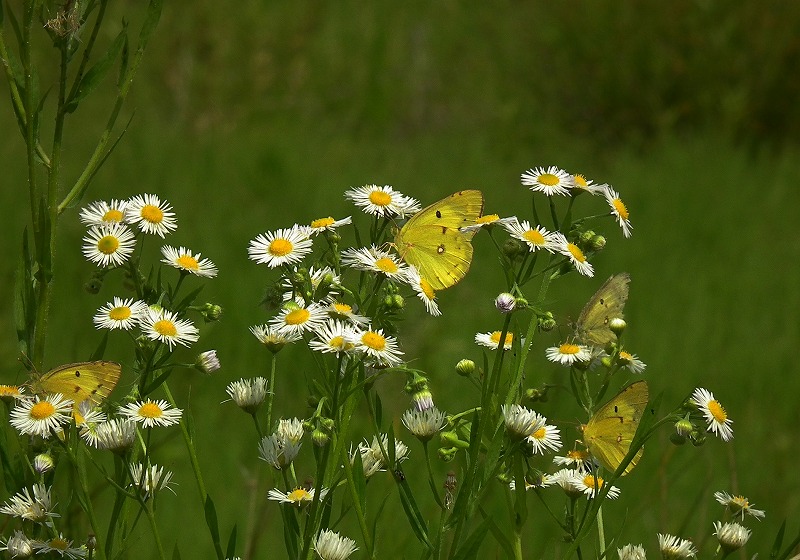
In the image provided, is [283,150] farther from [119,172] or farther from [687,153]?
[687,153]

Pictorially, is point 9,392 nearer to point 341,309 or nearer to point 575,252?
point 341,309

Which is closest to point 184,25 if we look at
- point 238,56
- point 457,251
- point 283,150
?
point 238,56

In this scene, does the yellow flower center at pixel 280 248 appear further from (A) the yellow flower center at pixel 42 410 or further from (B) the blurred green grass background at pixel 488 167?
(B) the blurred green grass background at pixel 488 167

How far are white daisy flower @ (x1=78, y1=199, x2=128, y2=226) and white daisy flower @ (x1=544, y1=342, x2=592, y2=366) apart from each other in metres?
0.65

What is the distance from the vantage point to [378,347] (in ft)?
3.90

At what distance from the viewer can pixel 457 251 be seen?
5.74 ft

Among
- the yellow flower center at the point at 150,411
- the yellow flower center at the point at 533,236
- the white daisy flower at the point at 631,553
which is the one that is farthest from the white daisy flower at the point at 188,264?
the white daisy flower at the point at 631,553

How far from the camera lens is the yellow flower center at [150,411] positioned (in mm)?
1266

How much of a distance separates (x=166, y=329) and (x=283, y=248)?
0.20 meters

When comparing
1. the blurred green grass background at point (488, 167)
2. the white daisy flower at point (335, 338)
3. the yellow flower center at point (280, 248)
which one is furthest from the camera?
the blurred green grass background at point (488, 167)

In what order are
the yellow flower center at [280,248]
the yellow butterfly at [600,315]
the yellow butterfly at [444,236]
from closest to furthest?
the yellow flower center at [280,248] → the yellow butterfly at [600,315] → the yellow butterfly at [444,236]

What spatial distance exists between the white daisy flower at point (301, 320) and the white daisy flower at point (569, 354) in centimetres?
38

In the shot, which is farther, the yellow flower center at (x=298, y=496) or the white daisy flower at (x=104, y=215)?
the white daisy flower at (x=104, y=215)

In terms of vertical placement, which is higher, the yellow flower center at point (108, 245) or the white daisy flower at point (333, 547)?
the yellow flower center at point (108, 245)
